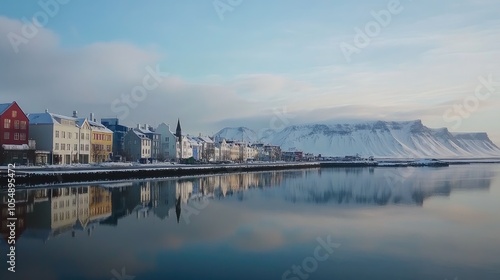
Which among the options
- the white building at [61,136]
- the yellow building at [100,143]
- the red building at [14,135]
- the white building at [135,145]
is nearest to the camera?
the red building at [14,135]

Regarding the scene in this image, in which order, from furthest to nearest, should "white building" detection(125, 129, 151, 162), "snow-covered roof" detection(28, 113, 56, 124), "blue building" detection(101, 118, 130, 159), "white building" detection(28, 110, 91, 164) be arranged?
1. "white building" detection(125, 129, 151, 162)
2. "blue building" detection(101, 118, 130, 159)
3. "snow-covered roof" detection(28, 113, 56, 124)
4. "white building" detection(28, 110, 91, 164)

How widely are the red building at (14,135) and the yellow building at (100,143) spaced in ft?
40.0

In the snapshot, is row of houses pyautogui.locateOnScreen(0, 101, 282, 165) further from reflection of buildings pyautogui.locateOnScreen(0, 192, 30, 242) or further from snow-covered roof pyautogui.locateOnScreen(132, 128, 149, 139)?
reflection of buildings pyautogui.locateOnScreen(0, 192, 30, 242)

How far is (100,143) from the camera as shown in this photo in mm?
60688

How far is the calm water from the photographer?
11.1 metres

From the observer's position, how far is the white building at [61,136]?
48781 millimetres

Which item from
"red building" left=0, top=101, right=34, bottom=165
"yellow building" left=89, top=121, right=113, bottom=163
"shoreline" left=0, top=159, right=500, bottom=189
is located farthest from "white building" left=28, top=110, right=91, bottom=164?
"shoreline" left=0, top=159, right=500, bottom=189

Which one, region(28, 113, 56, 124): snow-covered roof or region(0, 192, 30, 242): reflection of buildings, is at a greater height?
region(28, 113, 56, 124): snow-covered roof

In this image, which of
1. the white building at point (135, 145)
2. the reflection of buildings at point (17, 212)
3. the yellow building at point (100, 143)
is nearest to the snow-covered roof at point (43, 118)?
the yellow building at point (100, 143)

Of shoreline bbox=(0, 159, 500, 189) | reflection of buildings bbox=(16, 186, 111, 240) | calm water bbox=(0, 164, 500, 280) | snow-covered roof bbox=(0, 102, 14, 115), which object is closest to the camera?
calm water bbox=(0, 164, 500, 280)

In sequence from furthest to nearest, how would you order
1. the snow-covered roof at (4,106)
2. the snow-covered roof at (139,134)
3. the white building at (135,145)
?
the snow-covered roof at (139,134) → the white building at (135,145) → the snow-covered roof at (4,106)

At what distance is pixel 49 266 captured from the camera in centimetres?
1119

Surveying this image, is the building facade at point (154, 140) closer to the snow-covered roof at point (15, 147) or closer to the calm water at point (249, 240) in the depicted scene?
the snow-covered roof at point (15, 147)

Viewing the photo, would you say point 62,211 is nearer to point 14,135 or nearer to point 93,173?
point 93,173
